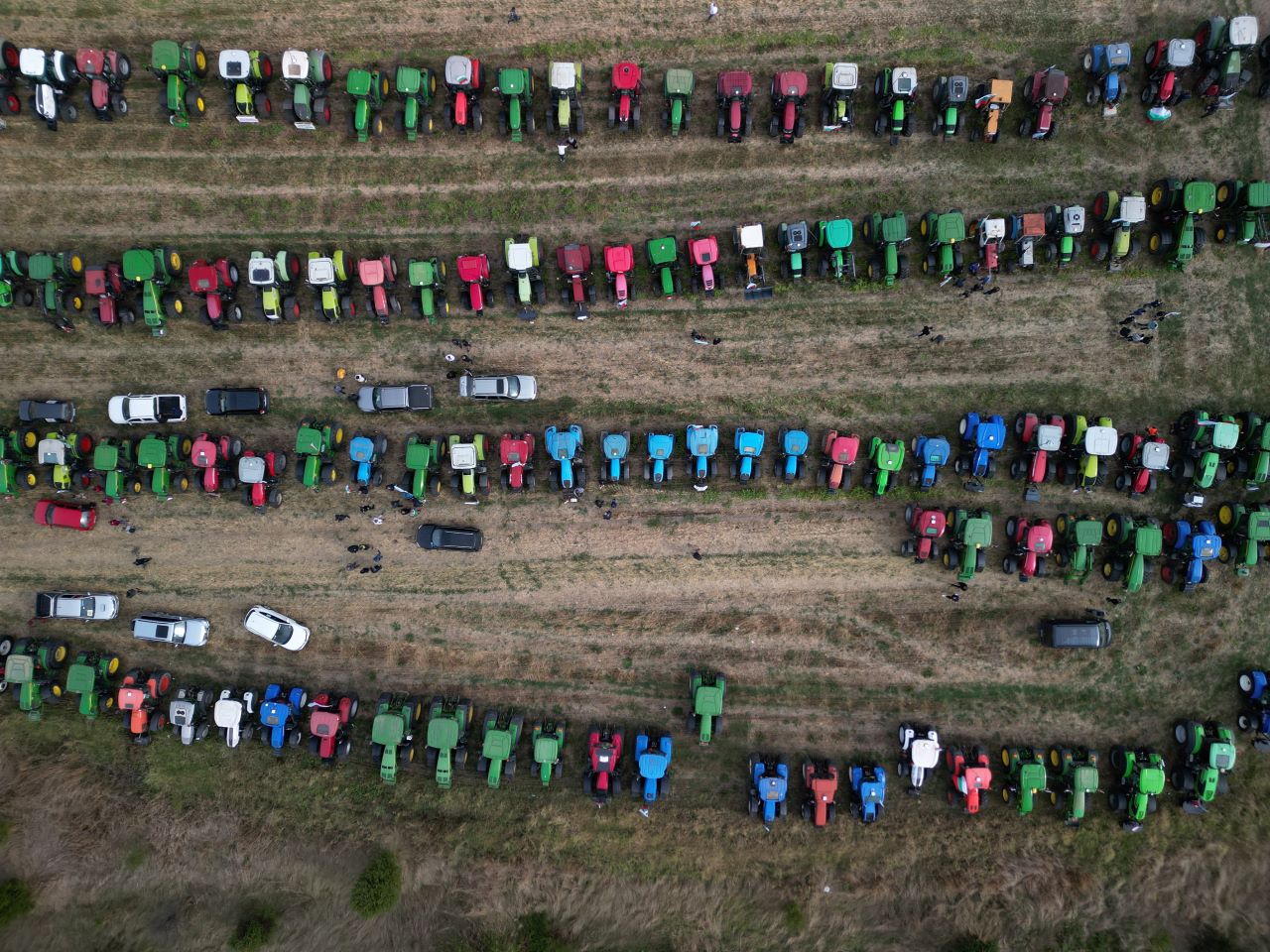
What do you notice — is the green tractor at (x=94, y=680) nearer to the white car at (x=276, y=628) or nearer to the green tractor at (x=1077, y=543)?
the white car at (x=276, y=628)

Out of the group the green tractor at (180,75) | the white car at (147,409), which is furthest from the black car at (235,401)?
the green tractor at (180,75)

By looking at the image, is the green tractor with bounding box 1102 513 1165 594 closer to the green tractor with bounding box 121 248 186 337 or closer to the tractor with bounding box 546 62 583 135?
the tractor with bounding box 546 62 583 135

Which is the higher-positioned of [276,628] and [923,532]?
[923,532]

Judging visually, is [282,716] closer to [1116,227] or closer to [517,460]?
[517,460]

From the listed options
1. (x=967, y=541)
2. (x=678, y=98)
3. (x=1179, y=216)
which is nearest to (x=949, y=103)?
(x=1179, y=216)

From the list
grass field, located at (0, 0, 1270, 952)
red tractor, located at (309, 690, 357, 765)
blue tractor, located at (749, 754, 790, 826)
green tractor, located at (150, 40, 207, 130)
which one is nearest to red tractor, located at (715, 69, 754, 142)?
grass field, located at (0, 0, 1270, 952)
